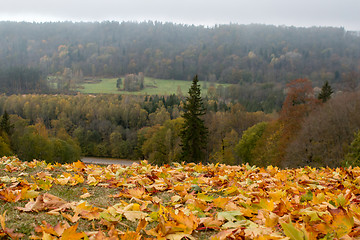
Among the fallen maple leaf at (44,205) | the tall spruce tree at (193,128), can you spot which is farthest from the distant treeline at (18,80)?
the fallen maple leaf at (44,205)

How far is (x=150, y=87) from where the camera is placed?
172 meters

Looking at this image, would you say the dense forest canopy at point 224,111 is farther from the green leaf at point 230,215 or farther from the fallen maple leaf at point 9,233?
the fallen maple leaf at point 9,233

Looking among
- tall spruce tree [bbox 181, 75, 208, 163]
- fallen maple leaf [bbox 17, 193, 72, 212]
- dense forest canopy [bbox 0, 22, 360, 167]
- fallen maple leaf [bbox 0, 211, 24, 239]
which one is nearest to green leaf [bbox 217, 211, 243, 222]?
fallen maple leaf [bbox 17, 193, 72, 212]

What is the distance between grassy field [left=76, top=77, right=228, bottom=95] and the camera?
15840 cm

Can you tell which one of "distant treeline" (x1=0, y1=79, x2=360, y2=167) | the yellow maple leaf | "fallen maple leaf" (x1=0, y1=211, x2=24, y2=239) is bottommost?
"distant treeline" (x1=0, y1=79, x2=360, y2=167)

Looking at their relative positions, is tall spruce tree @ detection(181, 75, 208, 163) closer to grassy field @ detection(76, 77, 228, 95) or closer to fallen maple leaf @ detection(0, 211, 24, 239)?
fallen maple leaf @ detection(0, 211, 24, 239)

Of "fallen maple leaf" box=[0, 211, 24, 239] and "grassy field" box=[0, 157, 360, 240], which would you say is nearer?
"fallen maple leaf" box=[0, 211, 24, 239]

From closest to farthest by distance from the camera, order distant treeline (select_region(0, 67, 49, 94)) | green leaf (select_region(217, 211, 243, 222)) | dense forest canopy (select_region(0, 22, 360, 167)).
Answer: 1. green leaf (select_region(217, 211, 243, 222))
2. dense forest canopy (select_region(0, 22, 360, 167))
3. distant treeline (select_region(0, 67, 49, 94))

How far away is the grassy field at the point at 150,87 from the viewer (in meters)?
158

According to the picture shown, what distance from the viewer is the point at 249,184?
484cm

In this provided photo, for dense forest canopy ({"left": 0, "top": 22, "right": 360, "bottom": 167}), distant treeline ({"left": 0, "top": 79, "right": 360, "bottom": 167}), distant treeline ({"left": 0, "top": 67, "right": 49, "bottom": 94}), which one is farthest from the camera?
distant treeline ({"left": 0, "top": 67, "right": 49, "bottom": 94})

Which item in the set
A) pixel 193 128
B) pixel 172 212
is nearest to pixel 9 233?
pixel 172 212

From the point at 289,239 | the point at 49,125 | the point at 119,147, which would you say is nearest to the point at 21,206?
the point at 289,239

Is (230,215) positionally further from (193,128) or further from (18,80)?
(18,80)
